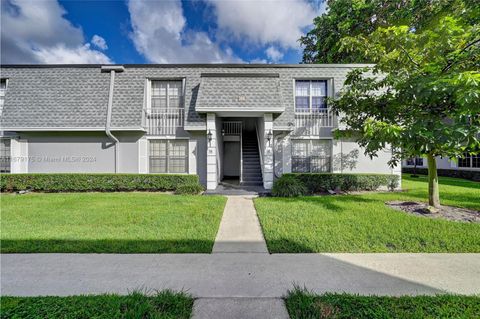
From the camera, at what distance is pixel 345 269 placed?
329 centimetres

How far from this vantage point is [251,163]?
11578 millimetres

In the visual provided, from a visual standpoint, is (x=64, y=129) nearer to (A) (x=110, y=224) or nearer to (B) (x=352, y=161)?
(A) (x=110, y=224)

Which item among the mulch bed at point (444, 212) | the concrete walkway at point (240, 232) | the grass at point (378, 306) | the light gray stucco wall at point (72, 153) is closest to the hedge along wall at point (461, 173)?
the mulch bed at point (444, 212)

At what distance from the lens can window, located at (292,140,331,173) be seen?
10.8 m

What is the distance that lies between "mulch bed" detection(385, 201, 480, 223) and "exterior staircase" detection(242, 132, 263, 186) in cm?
573

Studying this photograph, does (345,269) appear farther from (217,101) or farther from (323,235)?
Answer: (217,101)

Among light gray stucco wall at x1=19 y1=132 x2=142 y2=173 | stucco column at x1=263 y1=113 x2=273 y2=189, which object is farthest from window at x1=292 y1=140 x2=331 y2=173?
light gray stucco wall at x1=19 y1=132 x2=142 y2=173

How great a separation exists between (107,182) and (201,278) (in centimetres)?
837

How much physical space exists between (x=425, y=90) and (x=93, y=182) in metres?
12.1

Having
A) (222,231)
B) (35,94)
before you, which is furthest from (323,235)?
(35,94)

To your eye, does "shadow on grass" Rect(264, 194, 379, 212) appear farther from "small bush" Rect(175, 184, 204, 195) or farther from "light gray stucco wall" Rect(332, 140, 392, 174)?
"small bush" Rect(175, 184, 204, 195)

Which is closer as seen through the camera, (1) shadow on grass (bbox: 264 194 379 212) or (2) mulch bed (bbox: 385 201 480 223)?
(2) mulch bed (bbox: 385 201 480 223)

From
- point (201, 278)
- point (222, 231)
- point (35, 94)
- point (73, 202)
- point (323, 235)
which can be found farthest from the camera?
point (35, 94)

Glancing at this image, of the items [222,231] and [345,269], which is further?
[222,231]
